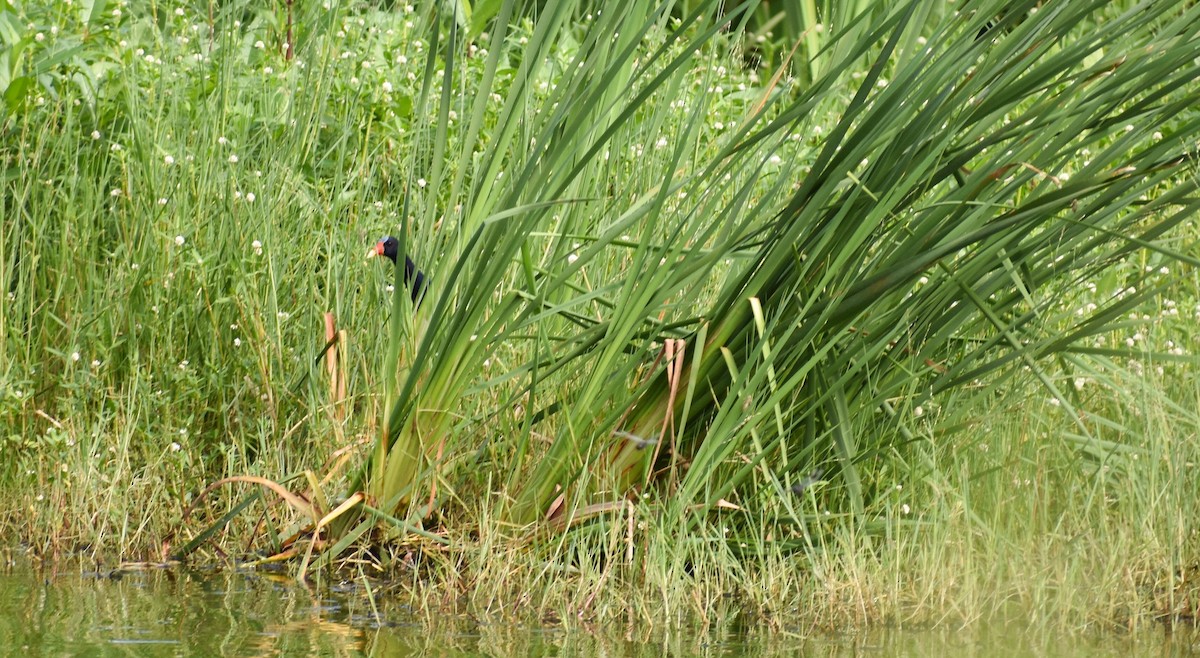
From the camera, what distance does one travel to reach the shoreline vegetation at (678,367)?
269 cm

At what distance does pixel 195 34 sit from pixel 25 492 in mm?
1767

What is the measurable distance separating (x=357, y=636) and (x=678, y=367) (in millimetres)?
858

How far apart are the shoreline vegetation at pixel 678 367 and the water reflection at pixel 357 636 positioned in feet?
0.26

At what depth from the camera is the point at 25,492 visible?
3.55 metres

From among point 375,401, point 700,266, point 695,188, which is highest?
point 695,188

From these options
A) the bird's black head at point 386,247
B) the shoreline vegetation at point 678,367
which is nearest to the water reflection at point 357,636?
the shoreline vegetation at point 678,367

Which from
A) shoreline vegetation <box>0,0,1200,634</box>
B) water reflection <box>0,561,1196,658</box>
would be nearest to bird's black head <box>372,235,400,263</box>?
shoreline vegetation <box>0,0,1200,634</box>

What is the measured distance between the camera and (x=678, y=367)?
9.61ft

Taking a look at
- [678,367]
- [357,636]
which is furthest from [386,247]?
[357,636]

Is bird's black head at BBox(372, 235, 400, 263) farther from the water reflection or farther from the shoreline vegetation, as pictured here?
the water reflection

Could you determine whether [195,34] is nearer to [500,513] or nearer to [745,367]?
[500,513]

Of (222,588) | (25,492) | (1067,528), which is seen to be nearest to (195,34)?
(25,492)

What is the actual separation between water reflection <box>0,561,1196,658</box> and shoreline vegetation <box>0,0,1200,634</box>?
0.26ft

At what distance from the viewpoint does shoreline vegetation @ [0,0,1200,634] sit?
2693 millimetres
